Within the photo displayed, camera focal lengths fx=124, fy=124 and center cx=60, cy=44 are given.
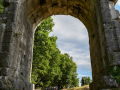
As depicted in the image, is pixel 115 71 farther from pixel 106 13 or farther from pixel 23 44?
pixel 23 44

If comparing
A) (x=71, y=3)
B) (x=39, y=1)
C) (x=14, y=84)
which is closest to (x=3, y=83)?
(x=14, y=84)

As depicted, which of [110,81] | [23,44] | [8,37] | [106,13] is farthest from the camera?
[23,44]

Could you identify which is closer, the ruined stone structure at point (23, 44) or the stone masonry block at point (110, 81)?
the stone masonry block at point (110, 81)

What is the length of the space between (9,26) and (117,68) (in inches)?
178

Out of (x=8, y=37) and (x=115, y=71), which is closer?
(x=115, y=71)

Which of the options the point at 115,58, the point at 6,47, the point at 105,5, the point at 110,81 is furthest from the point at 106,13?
the point at 6,47

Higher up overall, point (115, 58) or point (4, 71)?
point (115, 58)

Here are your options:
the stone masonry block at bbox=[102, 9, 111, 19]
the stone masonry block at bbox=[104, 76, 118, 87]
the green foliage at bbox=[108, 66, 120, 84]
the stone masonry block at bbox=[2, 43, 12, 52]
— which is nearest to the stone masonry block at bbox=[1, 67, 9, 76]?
the stone masonry block at bbox=[2, 43, 12, 52]

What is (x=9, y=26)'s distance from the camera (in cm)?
514

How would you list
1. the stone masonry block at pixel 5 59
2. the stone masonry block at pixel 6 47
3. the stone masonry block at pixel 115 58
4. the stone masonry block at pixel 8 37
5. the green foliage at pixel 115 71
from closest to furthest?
the green foliage at pixel 115 71
the stone masonry block at pixel 115 58
the stone masonry block at pixel 5 59
the stone masonry block at pixel 6 47
the stone masonry block at pixel 8 37

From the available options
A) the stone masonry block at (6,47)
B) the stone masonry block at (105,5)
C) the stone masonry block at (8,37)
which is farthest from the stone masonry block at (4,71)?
the stone masonry block at (105,5)

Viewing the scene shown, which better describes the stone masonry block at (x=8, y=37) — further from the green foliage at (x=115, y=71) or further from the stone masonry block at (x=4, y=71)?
the green foliage at (x=115, y=71)

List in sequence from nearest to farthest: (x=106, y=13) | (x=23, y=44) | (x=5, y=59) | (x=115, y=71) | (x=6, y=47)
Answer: (x=115, y=71), (x=5, y=59), (x=6, y=47), (x=106, y=13), (x=23, y=44)

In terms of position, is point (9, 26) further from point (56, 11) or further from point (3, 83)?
point (56, 11)
